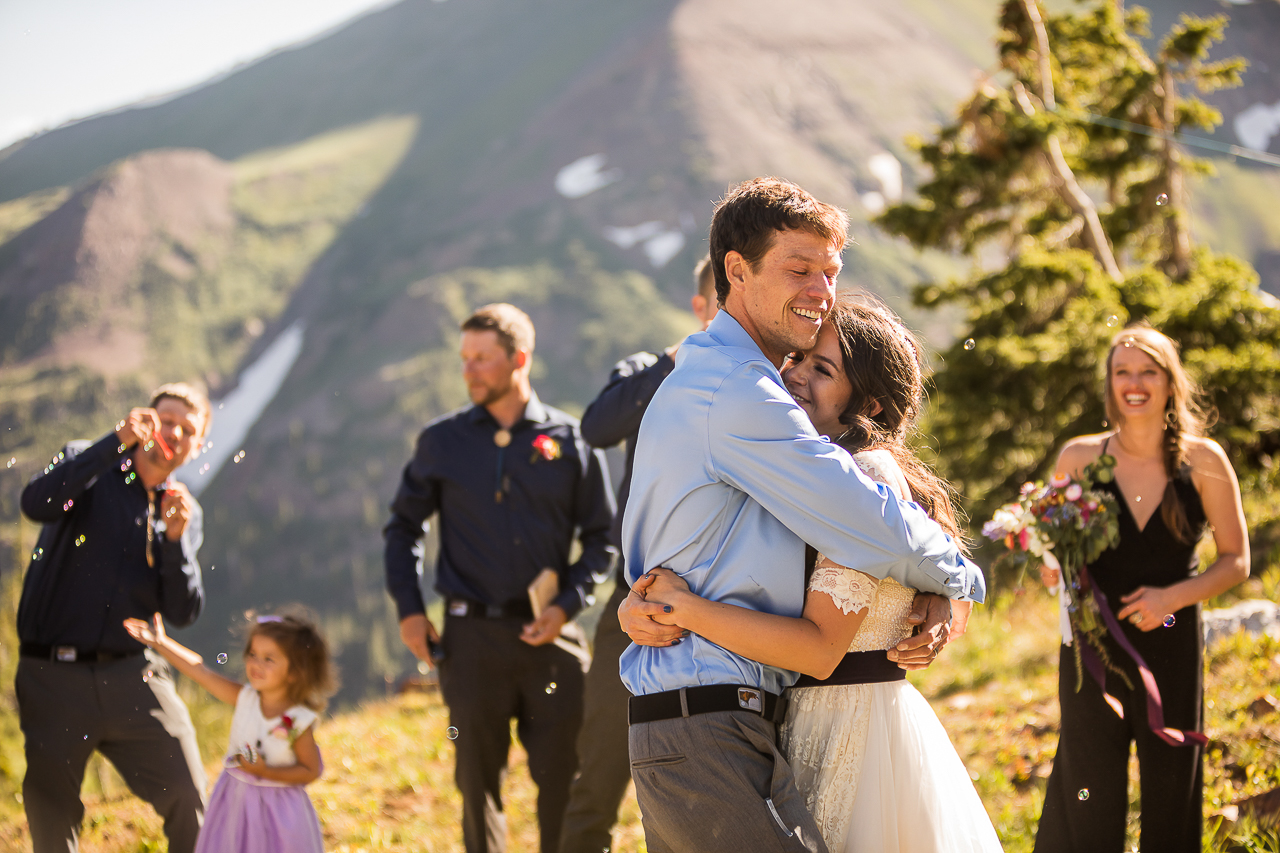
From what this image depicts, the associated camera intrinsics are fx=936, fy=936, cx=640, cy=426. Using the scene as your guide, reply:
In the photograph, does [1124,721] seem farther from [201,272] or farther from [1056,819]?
[201,272]

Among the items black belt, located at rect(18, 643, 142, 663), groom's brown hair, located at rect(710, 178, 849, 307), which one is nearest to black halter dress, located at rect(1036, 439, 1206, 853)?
groom's brown hair, located at rect(710, 178, 849, 307)

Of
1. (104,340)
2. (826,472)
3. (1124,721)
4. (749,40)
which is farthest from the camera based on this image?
(749,40)

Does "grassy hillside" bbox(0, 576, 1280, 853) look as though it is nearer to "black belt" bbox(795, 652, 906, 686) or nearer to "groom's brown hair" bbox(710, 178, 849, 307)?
"black belt" bbox(795, 652, 906, 686)

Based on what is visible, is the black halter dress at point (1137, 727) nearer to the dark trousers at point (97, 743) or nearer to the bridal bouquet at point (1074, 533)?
the bridal bouquet at point (1074, 533)

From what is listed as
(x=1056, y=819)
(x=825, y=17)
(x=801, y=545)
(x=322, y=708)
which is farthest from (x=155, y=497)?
(x=825, y=17)

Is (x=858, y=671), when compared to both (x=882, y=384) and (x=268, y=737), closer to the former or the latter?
(x=882, y=384)

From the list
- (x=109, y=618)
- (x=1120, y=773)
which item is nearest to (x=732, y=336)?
(x=1120, y=773)

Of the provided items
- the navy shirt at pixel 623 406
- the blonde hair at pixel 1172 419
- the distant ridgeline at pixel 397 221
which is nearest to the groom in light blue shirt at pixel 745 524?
the navy shirt at pixel 623 406

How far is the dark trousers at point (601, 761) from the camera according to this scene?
387 cm

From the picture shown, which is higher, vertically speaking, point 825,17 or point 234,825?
point 234,825

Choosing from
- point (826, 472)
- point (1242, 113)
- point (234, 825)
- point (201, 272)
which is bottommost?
point (201, 272)

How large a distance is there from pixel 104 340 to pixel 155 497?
106 m

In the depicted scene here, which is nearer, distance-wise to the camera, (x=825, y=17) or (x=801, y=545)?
(x=801, y=545)

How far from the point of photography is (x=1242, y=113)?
61.2 meters
